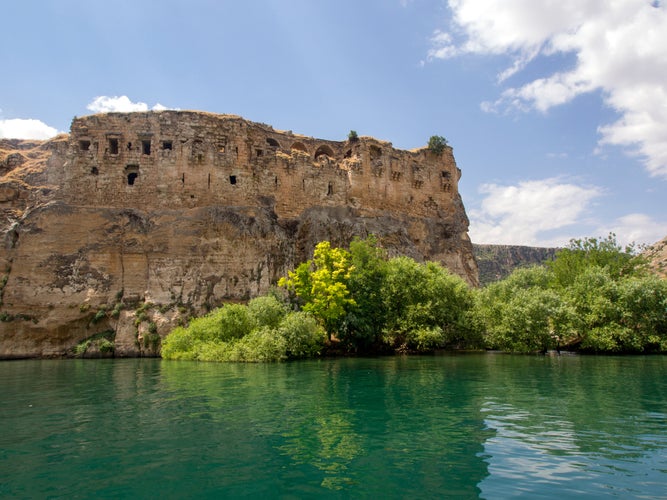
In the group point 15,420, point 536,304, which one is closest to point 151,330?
point 15,420

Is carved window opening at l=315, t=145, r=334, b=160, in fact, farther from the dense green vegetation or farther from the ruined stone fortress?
the dense green vegetation

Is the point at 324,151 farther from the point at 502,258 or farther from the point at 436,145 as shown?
the point at 502,258

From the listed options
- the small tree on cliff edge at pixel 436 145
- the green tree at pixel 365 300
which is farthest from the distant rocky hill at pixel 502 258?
the green tree at pixel 365 300

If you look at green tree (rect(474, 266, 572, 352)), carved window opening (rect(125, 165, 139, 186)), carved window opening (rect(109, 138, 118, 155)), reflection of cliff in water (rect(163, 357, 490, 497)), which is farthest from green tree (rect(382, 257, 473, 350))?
carved window opening (rect(109, 138, 118, 155))

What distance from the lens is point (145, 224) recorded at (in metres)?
39.0

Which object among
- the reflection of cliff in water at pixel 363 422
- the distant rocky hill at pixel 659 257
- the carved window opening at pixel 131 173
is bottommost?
the reflection of cliff in water at pixel 363 422

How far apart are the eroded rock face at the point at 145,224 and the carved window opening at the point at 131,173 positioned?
0.09 metres

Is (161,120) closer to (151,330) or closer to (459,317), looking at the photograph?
(151,330)

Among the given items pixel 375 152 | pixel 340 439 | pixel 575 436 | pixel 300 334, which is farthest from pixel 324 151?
pixel 575 436

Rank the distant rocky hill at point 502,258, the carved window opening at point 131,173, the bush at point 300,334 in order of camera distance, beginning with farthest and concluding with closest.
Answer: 1. the distant rocky hill at point 502,258
2. the carved window opening at point 131,173
3. the bush at point 300,334

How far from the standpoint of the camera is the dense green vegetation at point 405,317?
29.9 meters

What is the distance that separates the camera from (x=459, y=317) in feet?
111

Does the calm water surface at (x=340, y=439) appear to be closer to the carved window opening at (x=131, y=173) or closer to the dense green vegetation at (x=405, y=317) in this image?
the dense green vegetation at (x=405, y=317)

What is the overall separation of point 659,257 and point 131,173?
62.4 m
